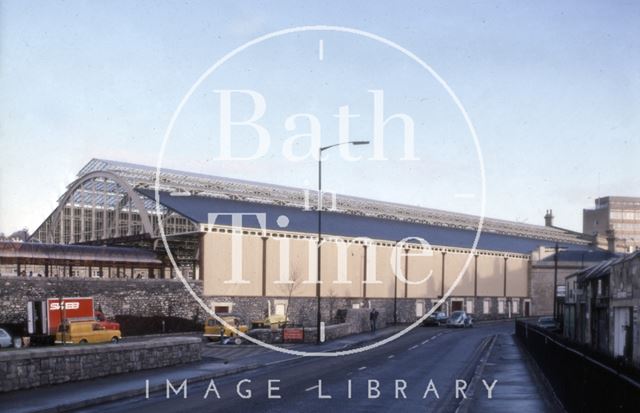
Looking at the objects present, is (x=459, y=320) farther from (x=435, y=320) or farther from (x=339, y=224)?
(x=339, y=224)

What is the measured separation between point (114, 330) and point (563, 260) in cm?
7493

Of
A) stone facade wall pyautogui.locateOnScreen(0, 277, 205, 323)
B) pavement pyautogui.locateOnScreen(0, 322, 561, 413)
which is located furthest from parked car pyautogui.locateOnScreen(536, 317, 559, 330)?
pavement pyautogui.locateOnScreen(0, 322, 561, 413)

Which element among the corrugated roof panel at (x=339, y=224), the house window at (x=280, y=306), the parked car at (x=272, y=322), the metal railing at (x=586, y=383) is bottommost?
the parked car at (x=272, y=322)

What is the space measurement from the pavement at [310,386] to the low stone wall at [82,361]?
0.46m

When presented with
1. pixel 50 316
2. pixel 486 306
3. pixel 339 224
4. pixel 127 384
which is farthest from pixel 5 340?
pixel 486 306

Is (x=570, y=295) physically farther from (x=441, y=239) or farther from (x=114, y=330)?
(x=441, y=239)

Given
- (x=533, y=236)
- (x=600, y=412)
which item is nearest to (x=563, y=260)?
(x=533, y=236)

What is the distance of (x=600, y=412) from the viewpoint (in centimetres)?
1319

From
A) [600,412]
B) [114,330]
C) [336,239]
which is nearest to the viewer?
[600,412]

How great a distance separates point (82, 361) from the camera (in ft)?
84.4

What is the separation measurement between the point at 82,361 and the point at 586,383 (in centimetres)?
1642

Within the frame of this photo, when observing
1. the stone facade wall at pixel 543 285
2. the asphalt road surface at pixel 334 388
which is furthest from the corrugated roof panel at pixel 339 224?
the asphalt road surface at pixel 334 388

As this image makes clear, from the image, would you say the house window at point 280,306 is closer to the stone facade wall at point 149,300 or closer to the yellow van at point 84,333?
the stone facade wall at point 149,300

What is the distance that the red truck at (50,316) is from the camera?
147 ft
